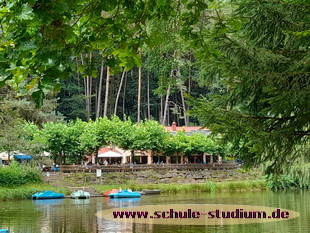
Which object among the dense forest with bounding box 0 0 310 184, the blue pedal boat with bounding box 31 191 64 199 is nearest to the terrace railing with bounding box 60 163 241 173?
the blue pedal boat with bounding box 31 191 64 199

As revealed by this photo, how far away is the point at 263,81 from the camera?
24.2 ft

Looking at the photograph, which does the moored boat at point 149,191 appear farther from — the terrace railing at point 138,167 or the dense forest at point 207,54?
the dense forest at point 207,54

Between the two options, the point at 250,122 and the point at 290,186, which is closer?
the point at 250,122

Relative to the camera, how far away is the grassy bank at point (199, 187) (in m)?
32.6

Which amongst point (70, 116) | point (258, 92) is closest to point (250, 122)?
point (258, 92)

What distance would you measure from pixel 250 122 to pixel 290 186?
27656 millimetres

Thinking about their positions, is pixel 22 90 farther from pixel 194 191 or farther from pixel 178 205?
pixel 194 191

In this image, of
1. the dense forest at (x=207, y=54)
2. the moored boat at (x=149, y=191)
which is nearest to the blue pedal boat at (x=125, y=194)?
the moored boat at (x=149, y=191)

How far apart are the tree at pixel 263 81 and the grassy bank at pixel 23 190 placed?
70.4 feet

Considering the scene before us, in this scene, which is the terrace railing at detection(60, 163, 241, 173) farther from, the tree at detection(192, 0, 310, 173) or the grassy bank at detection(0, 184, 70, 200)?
the tree at detection(192, 0, 310, 173)

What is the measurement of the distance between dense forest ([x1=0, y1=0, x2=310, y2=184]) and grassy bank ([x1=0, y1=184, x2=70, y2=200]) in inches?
667

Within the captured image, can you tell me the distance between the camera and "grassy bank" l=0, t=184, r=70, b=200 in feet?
89.0

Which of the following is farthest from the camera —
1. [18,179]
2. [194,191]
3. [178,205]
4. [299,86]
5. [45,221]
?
[194,191]

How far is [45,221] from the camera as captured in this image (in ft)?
55.4
